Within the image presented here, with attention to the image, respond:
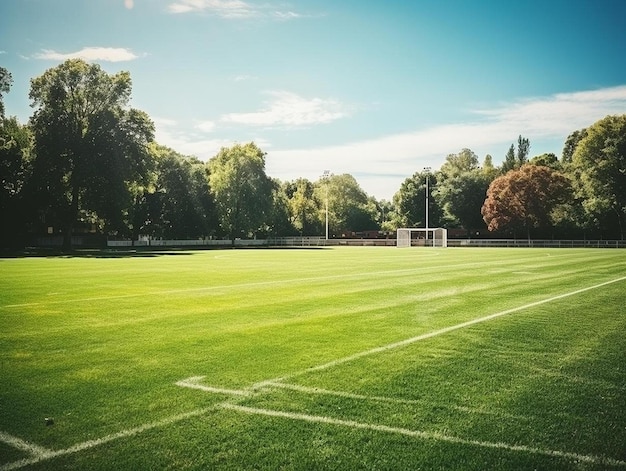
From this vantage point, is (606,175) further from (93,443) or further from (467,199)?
(93,443)

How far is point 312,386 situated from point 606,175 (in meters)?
81.3

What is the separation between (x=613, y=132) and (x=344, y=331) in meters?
81.2

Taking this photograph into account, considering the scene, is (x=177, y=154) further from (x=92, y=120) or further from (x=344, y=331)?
(x=344, y=331)

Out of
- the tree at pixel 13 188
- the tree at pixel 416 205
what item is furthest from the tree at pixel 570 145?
the tree at pixel 13 188

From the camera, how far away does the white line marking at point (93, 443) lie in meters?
3.84

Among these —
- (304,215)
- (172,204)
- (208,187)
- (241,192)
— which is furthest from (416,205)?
(172,204)

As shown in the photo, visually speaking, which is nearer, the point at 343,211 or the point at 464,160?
the point at 343,211

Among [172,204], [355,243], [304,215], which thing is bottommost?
[355,243]

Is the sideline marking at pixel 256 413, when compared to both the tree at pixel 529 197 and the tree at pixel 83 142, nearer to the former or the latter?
the tree at pixel 83 142

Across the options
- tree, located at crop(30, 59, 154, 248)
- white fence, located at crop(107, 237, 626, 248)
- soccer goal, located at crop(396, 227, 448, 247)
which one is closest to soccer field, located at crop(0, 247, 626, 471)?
tree, located at crop(30, 59, 154, 248)

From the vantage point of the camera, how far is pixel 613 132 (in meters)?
74.3

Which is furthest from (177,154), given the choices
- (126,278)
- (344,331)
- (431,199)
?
(344,331)

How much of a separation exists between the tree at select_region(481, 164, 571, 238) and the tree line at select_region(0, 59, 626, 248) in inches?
6.5

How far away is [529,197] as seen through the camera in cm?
7512
